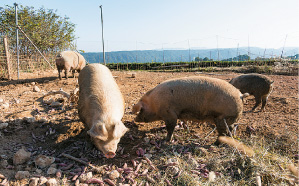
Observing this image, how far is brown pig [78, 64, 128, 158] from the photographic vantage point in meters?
3.12

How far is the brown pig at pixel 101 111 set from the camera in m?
3.12

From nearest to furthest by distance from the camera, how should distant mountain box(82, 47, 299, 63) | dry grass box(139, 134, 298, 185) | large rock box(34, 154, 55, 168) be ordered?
dry grass box(139, 134, 298, 185) < large rock box(34, 154, 55, 168) < distant mountain box(82, 47, 299, 63)

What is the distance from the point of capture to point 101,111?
3572 millimetres

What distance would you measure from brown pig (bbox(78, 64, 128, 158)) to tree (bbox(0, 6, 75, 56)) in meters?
14.7

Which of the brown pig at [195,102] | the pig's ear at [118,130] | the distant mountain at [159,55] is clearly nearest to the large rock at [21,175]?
the pig's ear at [118,130]

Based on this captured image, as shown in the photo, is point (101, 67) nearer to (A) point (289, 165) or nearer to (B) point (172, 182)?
(B) point (172, 182)

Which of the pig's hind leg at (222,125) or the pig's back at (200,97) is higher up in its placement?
the pig's back at (200,97)

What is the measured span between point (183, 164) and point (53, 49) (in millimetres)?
20130

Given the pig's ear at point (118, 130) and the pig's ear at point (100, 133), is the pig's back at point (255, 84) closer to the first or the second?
the pig's ear at point (118, 130)

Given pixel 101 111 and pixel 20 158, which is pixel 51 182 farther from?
pixel 101 111

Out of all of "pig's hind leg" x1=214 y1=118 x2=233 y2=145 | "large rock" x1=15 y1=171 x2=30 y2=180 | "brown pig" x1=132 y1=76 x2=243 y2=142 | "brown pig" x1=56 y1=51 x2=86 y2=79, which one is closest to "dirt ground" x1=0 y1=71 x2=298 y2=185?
"large rock" x1=15 y1=171 x2=30 y2=180

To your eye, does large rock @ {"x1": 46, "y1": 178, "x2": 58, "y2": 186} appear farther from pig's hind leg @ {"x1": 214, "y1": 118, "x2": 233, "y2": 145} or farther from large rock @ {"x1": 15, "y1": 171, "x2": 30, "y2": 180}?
pig's hind leg @ {"x1": 214, "y1": 118, "x2": 233, "y2": 145}

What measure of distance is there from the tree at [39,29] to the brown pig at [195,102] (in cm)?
1593

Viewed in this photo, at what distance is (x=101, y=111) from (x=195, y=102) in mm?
2257
